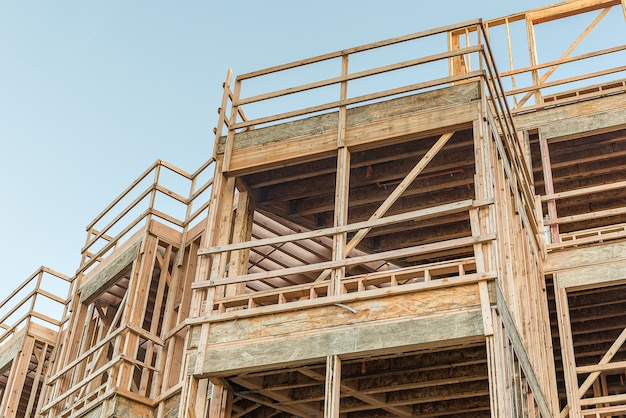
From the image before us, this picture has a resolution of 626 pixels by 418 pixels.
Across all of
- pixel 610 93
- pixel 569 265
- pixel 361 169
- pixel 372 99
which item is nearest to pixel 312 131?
pixel 372 99

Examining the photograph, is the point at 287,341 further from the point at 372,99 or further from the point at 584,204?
the point at 584,204

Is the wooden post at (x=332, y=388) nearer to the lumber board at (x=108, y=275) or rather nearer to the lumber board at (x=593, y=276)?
the lumber board at (x=593, y=276)

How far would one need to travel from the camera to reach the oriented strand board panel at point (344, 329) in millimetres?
12023

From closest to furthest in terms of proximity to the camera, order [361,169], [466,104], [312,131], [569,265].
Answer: [466,104] < [312,131] < [361,169] < [569,265]

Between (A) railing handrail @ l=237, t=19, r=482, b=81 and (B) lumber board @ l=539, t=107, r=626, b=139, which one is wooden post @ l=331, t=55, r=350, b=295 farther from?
(B) lumber board @ l=539, t=107, r=626, b=139

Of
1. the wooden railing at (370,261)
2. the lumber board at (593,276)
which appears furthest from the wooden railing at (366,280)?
the lumber board at (593,276)

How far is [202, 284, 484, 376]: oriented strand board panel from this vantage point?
39.4ft

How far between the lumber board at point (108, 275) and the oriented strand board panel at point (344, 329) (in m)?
6.85

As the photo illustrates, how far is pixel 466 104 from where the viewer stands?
1400cm

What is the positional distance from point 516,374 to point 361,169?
5.55 meters

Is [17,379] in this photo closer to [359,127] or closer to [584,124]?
[359,127]

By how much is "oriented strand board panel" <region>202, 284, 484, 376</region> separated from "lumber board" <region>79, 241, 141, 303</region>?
6.85m

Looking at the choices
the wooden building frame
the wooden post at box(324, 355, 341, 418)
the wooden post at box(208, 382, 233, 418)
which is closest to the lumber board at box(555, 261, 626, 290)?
the wooden building frame

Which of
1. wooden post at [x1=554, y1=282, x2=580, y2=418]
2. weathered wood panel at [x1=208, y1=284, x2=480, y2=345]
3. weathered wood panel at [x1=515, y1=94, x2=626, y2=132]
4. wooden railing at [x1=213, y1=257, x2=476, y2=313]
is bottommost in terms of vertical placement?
weathered wood panel at [x1=208, y1=284, x2=480, y2=345]
